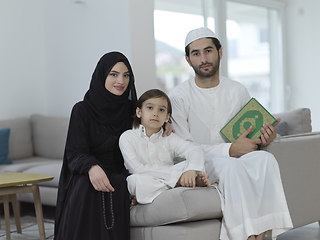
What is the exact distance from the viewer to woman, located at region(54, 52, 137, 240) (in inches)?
83.7

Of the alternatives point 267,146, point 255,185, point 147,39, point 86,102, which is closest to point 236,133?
point 267,146

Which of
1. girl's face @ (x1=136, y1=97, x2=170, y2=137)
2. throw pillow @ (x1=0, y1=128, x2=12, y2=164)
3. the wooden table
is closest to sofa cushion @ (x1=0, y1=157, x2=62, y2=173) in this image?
throw pillow @ (x1=0, y1=128, x2=12, y2=164)

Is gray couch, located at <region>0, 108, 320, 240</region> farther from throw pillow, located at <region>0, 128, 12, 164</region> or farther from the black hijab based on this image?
the black hijab

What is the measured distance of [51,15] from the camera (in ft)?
14.5

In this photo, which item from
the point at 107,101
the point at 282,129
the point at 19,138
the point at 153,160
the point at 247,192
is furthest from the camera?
the point at 19,138

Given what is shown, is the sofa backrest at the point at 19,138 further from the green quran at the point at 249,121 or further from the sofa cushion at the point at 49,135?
the green quran at the point at 249,121

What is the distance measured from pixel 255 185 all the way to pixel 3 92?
10.4ft

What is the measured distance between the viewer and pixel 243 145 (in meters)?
2.47

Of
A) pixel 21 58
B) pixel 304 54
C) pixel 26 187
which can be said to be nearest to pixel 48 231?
pixel 26 187

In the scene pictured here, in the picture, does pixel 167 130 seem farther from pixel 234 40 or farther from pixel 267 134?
pixel 234 40

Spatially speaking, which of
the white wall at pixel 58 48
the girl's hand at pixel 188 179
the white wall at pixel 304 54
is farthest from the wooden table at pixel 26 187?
the white wall at pixel 304 54

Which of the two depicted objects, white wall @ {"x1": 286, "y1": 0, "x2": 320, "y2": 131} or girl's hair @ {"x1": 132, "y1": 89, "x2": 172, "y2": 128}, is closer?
girl's hair @ {"x1": 132, "y1": 89, "x2": 172, "y2": 128}

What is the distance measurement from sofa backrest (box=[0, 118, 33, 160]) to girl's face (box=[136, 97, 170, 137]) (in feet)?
6.86

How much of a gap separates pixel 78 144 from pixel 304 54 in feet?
13.4
